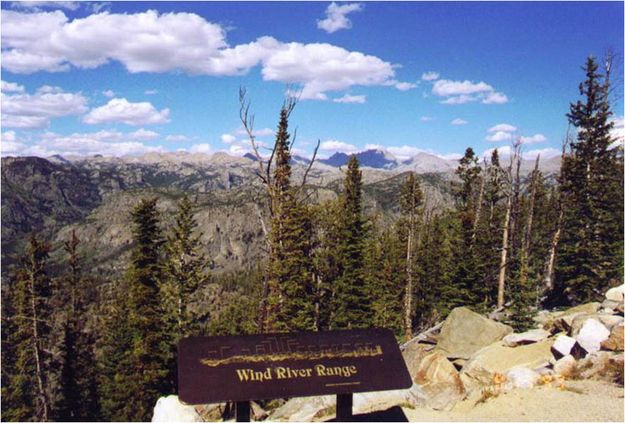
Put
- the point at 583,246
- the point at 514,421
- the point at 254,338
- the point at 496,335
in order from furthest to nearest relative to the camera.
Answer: the point at 583,246 < the point at 496,335 < the point at 514,421 < the point at 254,338

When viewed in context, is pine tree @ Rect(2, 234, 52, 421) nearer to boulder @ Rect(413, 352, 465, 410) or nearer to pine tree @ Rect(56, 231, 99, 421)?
pine tree @ Rect(56, 231, 99, 421)

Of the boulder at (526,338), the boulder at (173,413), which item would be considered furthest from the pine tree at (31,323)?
the boulder at (526,338)

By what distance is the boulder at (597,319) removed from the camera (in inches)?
647

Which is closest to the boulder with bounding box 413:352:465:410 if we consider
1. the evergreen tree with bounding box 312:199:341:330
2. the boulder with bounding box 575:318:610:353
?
the boulder with bounding box 575:318:610:353

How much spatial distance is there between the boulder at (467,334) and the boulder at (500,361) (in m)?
1.41

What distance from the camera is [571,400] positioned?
12.8 metres

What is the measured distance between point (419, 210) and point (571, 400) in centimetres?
3284

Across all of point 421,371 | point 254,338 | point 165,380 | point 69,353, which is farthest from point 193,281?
point 254,338

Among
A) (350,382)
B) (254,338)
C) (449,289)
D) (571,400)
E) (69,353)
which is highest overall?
(254,338)

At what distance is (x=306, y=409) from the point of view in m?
15.8

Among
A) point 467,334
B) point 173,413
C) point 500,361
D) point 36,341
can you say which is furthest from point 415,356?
point 36,341

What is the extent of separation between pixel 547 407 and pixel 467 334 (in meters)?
10.3

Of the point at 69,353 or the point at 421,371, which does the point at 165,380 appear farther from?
the point at 421,371

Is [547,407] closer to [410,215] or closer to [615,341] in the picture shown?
[615,341]
